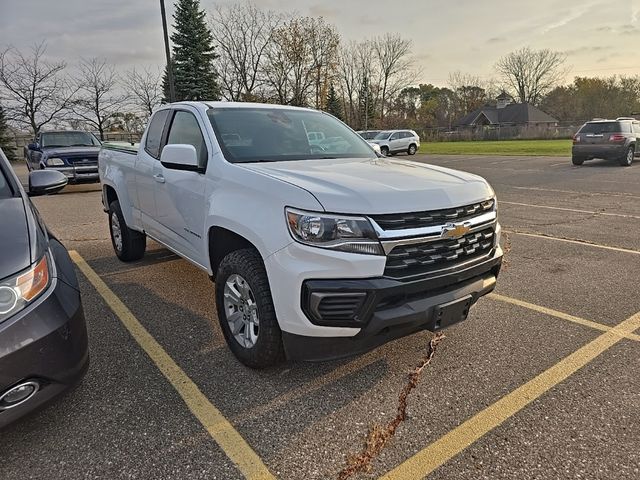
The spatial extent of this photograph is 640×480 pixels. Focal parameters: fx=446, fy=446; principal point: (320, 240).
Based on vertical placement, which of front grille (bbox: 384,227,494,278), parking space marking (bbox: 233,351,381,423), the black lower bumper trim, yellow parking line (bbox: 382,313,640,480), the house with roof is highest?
the house with roof

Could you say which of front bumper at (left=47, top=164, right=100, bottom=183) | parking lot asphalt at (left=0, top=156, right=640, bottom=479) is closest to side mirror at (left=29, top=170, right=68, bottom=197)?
parking lot asphalt at (left=0, top=156, right=640, bottom=479)

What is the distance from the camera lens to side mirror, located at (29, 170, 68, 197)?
11.8 feet

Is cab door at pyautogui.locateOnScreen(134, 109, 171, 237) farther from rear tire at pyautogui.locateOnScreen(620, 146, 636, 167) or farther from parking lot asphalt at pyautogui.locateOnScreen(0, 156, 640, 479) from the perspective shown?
rear tire at pyautogui.locateOnScreen(620, 146, 636, 167)

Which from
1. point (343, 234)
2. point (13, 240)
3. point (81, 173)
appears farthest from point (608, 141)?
point (13, 240)

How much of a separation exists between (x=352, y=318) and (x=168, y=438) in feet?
3.73

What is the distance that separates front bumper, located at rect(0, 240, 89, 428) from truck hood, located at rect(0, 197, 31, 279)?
0.18m

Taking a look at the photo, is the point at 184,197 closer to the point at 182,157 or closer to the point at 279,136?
the point at 182,157

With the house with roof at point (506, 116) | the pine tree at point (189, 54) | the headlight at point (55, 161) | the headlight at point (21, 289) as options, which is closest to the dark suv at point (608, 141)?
the headlight at point (55, 161)

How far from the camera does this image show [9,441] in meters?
2.29

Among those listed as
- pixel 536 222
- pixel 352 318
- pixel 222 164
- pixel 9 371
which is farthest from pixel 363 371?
pixel 536 222

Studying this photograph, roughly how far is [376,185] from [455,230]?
0.53 meters

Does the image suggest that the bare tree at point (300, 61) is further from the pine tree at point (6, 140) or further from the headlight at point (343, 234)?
the headlight at point (343, 234)

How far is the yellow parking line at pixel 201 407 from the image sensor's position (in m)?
2.14

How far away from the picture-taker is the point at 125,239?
5301mm
